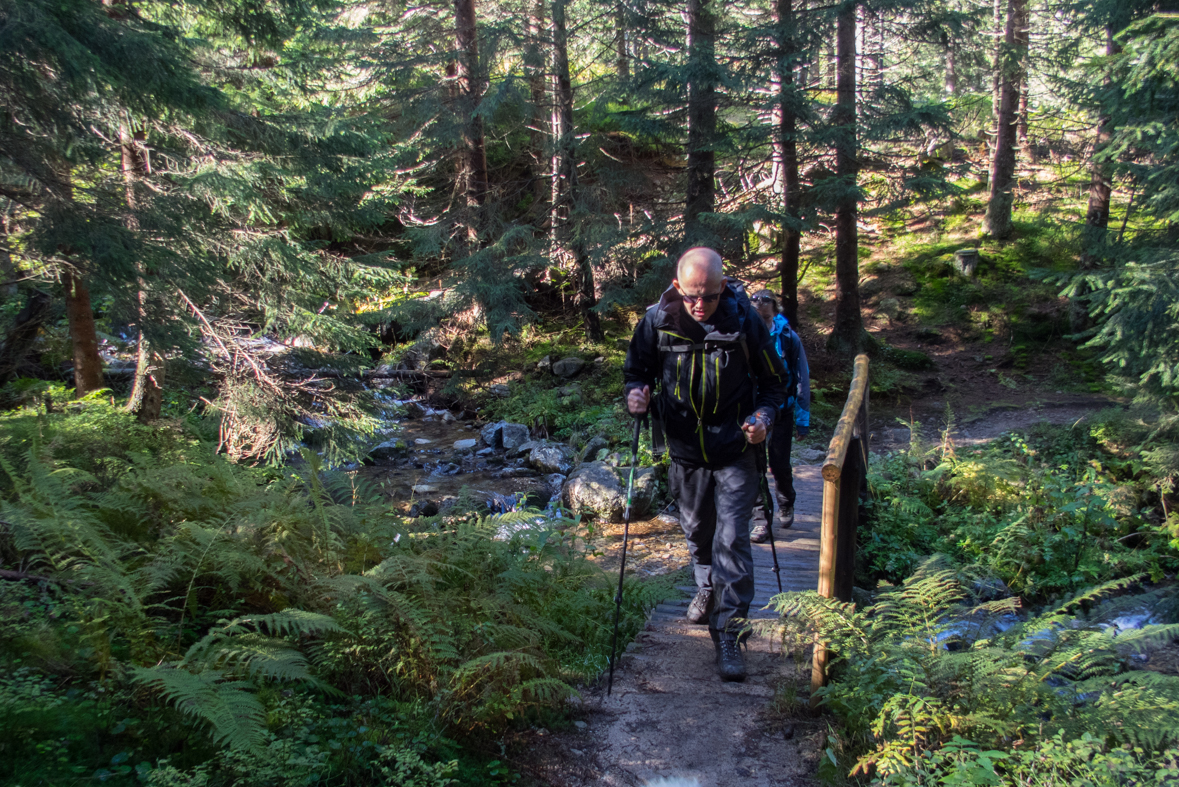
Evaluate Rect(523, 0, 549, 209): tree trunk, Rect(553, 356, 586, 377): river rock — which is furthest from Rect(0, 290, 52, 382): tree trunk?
Rect(553, 356, 586, 377): river rock

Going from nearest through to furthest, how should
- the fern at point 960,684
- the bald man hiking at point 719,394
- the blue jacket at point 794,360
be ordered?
the fern at point 960,684, the bald man hiking at point 719,394, the blue jacket at point 794,360

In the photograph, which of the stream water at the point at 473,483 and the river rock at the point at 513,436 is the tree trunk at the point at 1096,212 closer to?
the stream water at the point at 473,483

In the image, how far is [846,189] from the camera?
1266cm

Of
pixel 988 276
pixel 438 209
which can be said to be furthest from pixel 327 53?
pixel 988 276

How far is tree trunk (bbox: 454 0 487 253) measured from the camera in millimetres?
15727

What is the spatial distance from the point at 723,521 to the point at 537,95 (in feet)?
51.4

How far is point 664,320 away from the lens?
4.36 metres

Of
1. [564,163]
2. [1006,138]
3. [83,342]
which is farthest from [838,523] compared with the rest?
[1006,138]

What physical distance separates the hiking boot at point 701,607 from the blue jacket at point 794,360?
87.3 inches

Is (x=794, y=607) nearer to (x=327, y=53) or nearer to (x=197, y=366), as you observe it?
(x=197, y=366)

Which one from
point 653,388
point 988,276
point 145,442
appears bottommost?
point 145,442

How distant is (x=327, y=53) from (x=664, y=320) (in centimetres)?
1355

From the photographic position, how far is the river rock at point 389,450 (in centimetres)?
1313

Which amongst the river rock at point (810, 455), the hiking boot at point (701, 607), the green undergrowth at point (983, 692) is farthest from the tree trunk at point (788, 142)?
the green undergrowth at point (983, 692)
